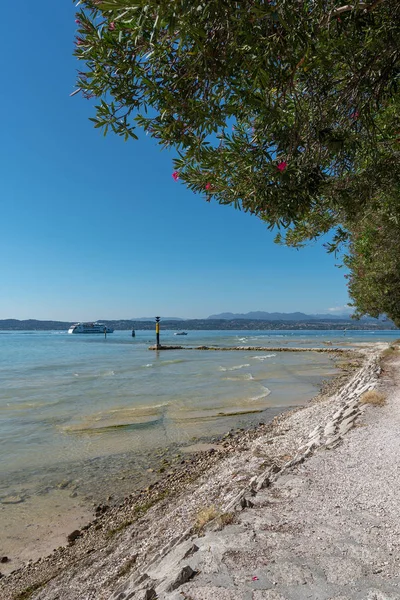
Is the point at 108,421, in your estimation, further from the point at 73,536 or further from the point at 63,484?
the point at 73,536

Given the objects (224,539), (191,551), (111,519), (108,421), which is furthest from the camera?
(108,421)

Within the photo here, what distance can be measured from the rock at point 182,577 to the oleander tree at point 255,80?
3.93 meters

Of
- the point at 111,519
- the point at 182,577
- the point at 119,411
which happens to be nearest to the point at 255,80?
the point at 182,577

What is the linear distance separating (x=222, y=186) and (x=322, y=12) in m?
2.15

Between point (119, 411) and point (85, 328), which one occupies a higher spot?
point (85, 328)

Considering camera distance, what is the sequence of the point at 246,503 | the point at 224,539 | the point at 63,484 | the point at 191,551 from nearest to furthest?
the point at 191,551, the point at 224,539, the point at 246,503, the point at 63,484

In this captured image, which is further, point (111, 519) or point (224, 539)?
point (111, 519)

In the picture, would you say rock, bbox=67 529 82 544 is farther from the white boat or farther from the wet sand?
the white boat

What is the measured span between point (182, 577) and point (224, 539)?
0.80 meters

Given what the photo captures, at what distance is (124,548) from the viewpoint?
5098 millimetres

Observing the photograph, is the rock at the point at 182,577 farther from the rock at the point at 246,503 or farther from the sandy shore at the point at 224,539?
the rock at the point at 246,503

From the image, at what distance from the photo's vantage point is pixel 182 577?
3262 mm

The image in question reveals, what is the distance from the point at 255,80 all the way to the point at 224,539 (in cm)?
451

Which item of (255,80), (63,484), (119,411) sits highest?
(255,80)
